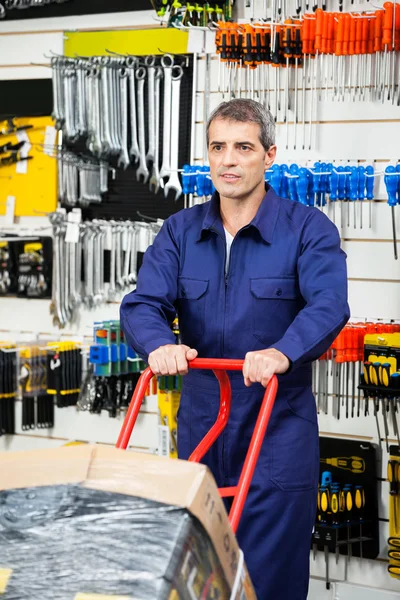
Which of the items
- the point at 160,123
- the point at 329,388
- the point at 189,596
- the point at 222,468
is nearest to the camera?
the point at 189,596

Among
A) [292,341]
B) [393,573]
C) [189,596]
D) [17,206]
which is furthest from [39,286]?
[189,596]

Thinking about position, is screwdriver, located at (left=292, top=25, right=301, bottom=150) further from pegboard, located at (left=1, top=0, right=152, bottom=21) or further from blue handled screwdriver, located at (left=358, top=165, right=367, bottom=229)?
pegboard, located at (left=1, top=0, right=152, bottom=21)

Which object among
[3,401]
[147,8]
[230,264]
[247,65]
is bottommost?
[3,401]

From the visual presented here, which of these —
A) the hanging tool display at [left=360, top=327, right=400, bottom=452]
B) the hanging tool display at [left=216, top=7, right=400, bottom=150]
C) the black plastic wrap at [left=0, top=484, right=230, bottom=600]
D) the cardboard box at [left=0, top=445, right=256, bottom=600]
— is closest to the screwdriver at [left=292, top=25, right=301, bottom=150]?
the hanging tool display at [left=216, top=7, right=400, bottom=150]

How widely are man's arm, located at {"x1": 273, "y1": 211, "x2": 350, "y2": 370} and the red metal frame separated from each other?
15cm

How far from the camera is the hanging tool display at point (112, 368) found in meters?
4.61

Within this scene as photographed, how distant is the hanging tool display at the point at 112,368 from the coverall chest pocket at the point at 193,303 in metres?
1.82

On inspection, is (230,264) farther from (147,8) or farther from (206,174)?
(147,8)

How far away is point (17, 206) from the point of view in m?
5.10

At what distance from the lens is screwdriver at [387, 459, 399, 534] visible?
407 centimetres

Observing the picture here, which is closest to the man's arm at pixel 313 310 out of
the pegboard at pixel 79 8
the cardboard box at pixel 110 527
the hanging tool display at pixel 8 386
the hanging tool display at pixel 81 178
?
the cardboard box at pixel 110 527

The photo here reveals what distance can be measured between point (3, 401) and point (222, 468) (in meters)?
2.59

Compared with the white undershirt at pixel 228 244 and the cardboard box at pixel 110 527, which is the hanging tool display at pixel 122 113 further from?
the cardboard box at pixel 110 527

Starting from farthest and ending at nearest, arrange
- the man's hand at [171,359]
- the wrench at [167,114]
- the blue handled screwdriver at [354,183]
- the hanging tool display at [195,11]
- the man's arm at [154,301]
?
the wrench at [167,114]
the hanging tool display at [195,11]
the blue handled screwdriver at [354,183]
the man's arm at [154,301]
the man's hand at [171,359]
